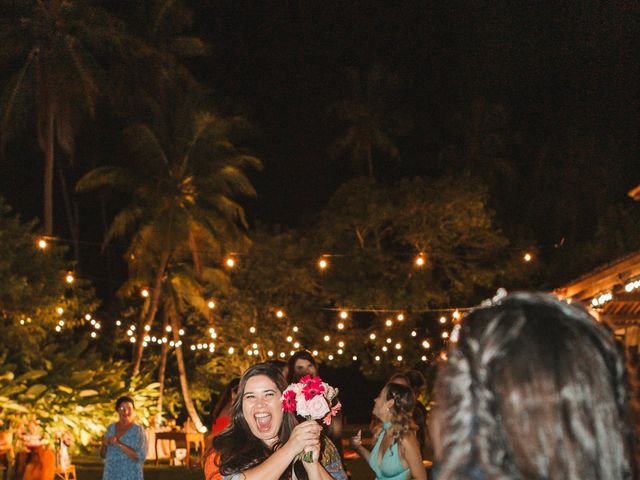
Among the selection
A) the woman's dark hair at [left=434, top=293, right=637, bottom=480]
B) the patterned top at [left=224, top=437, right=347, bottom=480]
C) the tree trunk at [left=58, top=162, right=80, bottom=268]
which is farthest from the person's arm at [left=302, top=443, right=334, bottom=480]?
the tree trunk at [left=58, top=162, right=80, bottom=268]

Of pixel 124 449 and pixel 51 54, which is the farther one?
pixel 51 54

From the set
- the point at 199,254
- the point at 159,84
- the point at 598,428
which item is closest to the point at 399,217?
the point at 199,254

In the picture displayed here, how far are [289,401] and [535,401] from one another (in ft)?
8.88

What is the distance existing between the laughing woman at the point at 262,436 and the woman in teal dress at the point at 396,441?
2458mm

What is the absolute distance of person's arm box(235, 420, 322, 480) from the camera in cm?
394

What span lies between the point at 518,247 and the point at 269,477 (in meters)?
32.4

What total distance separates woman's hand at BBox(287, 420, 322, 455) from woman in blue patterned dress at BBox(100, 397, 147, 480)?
6.91 m

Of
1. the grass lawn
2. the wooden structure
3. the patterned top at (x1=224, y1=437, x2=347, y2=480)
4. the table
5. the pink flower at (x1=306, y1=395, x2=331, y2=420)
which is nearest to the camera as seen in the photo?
the pink flower at (x1=306, y1=395, x2=331, y2=420)

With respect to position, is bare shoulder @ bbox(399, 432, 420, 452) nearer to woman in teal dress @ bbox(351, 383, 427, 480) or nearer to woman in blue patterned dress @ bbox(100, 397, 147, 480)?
woman in teal dress @ bbox(351, 383, 427, 480)

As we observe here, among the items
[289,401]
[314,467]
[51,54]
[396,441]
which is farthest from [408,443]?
Answer: [51,54]

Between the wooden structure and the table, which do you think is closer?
the wooden structure

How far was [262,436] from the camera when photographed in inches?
173

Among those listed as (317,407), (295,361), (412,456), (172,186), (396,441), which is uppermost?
(172,186)

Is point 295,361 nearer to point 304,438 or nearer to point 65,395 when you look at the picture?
point 304,438
